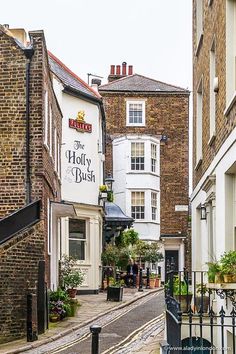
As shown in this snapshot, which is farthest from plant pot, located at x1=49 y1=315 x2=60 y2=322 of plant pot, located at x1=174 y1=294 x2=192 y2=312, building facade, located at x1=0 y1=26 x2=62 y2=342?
plant pot, located at x1=174 y1=294 x2=192 y2=312

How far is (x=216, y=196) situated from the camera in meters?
12.5

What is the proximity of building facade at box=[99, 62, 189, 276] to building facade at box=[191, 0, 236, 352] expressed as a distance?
2499cm

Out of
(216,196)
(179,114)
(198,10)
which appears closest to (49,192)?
(198,10)

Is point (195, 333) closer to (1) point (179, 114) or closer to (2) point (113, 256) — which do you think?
(2) point (113, 256)

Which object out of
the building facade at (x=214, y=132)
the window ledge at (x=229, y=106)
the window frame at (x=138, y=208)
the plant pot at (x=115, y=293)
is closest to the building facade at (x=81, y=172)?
the plant pot at (x=115, y=293)

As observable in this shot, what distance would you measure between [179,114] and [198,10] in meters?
26.5

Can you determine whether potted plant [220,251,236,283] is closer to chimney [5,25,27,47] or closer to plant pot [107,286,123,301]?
chimney [5,25,27,47]

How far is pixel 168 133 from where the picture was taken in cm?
4406

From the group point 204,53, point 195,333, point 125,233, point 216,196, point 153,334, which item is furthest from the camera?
point 125,233

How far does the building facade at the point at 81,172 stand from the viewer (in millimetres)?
29062

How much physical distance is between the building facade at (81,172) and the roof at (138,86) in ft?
41.8

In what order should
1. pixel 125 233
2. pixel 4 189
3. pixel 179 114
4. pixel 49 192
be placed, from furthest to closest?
pixel 179 114 < pixel 125 233 < pixel 49 192 < pixel 4 189

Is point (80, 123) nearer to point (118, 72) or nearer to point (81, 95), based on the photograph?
point (81, 95)

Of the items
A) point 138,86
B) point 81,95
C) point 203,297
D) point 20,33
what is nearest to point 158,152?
point 138,86
